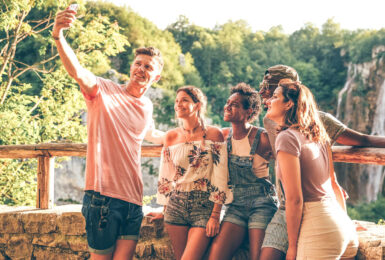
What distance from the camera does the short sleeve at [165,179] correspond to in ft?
8.09

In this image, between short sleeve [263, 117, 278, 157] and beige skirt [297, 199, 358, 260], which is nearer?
beige skirt [297, 199, 358, 260]

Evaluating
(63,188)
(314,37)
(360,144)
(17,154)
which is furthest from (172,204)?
(314,37)

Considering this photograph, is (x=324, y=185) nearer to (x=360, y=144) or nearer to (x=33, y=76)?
(x=360, y=144)

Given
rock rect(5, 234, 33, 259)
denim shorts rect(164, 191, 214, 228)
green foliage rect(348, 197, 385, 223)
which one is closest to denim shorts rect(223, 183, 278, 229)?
denim shorts rect(164, 191, 214, 228)

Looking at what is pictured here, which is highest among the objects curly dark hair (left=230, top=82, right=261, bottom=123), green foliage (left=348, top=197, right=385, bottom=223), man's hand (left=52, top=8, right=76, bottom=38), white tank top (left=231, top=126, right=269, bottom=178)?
man's hand (left=52, top=8, right=76, bottom=38)

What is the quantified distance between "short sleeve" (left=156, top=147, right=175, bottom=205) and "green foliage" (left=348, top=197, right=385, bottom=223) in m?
16.1

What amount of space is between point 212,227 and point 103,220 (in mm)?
691

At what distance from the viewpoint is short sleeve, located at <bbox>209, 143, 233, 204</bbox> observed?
228cm

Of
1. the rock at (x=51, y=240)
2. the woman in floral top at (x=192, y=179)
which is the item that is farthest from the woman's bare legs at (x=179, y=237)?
the rock at (x=51, y=240)

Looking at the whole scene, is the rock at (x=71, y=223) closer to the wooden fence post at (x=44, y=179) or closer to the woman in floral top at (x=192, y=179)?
the wooden fence post at (x=44, y=179)

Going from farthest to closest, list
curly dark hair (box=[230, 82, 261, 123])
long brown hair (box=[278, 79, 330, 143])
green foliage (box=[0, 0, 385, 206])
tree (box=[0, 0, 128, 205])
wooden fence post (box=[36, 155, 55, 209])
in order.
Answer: green foliage (box=[0, 0, 385, 206])
tree (box=[0, 0, 128, 205])
wooden fence post (box=[36, 155, 55, 209])
curly dark hair (box=[230, 82, 261, 123])
long brown hair (box=[278, 79, 330, 143])

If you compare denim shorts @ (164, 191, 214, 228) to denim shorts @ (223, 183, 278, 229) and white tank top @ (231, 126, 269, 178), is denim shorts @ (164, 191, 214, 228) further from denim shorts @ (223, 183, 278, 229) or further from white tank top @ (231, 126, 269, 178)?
white tank top @ (231, 126, 269, 178)

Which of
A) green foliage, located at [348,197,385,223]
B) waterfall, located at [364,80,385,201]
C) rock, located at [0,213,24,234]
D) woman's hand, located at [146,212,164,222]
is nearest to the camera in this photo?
woman's hand, located at [146,212,164,222]

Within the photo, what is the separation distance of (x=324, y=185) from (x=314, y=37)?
143 feet
